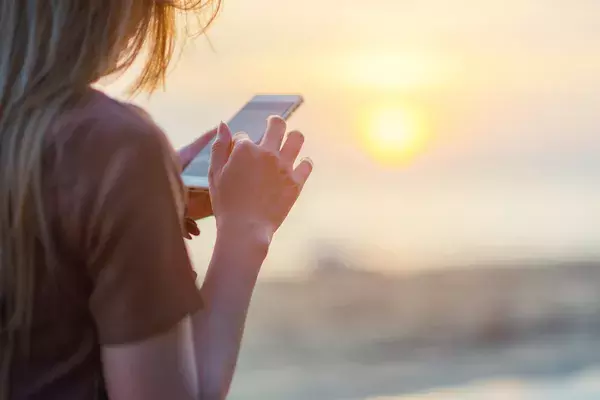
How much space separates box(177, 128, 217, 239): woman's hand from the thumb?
0.04 meters

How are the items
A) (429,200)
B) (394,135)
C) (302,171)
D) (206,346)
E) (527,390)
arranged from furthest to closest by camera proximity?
(429,200) → (394,135) → (527,390) → (302,171) → (206,346)

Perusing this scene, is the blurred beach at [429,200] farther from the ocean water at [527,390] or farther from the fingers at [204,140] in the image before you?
the fingers at [204,140]

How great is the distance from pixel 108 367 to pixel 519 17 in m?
5.41

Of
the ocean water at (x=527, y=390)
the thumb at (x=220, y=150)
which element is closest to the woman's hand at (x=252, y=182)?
the thumb at (x=220, y=150)

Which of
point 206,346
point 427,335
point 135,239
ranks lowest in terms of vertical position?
point 427,335

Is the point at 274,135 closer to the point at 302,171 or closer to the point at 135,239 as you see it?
the point at 302,171

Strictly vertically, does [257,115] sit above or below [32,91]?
below

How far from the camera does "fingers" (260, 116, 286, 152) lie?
2.23 ft

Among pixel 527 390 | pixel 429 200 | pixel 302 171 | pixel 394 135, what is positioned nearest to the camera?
pixel 302 171

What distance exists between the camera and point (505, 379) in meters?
4.15

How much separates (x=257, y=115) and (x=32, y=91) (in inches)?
12.3


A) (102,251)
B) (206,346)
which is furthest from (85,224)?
(206,346)

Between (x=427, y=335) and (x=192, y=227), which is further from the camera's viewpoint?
(x=427, y=335)

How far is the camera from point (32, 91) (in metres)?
0.52
